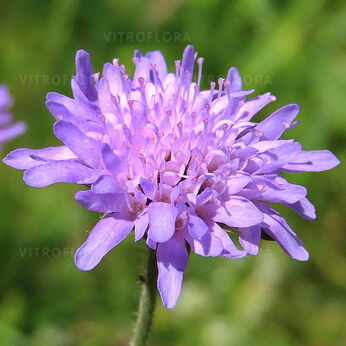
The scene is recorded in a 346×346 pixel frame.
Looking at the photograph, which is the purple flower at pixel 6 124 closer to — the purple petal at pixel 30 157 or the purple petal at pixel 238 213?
the purple petal at pixel 30 157

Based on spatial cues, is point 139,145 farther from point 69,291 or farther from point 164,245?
point 69,291

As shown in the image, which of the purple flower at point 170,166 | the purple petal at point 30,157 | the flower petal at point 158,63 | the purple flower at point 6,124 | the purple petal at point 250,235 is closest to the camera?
the purple flower at point 170,166

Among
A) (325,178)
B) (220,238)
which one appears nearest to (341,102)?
(325,178)

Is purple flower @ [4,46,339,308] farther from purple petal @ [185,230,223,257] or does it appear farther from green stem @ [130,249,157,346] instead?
green stem @ [130,249,157,346]

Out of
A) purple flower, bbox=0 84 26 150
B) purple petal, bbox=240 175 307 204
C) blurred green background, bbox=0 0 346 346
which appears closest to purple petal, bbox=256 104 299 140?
purple petal, bbox=240 175 307 204

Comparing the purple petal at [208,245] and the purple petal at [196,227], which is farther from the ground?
the purple petal at [196,227]

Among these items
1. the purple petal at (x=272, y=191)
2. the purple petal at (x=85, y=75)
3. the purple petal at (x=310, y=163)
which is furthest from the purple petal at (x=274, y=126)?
the purple petal at (x=85, y=75)
